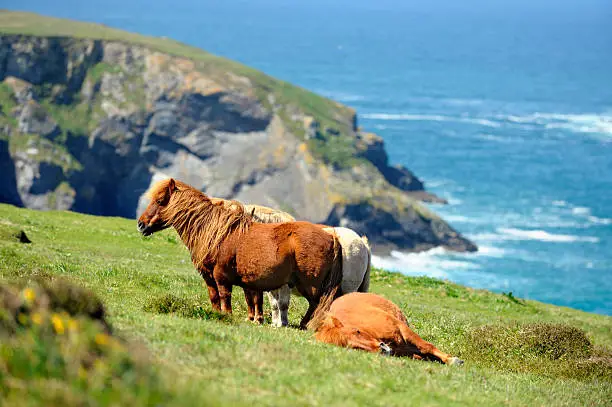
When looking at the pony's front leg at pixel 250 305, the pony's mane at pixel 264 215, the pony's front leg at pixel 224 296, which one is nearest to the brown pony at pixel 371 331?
the pony's front leg at pixel 224 296

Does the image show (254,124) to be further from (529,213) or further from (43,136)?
(529,213)

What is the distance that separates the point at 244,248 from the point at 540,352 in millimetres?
7593

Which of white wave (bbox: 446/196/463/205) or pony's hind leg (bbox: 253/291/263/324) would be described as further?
white wave (bbox: 446/196/463/205)

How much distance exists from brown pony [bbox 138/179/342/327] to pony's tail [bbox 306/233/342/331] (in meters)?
0.02

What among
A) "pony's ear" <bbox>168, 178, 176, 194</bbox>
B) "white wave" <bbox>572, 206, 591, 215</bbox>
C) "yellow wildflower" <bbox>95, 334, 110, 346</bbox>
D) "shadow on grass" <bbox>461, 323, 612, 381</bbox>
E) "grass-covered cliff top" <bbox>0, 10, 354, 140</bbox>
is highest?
"grass-covered cliff top" <bbox>0, 10, 354, 140</bbox>

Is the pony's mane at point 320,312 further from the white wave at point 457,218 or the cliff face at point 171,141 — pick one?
the white wave at point 457,218

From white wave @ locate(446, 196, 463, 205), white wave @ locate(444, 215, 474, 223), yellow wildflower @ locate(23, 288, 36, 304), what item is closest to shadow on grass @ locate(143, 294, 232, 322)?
yellow wildflower @ locate(23, 288, 36, 304)

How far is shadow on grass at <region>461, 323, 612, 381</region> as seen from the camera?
18906 millimetres

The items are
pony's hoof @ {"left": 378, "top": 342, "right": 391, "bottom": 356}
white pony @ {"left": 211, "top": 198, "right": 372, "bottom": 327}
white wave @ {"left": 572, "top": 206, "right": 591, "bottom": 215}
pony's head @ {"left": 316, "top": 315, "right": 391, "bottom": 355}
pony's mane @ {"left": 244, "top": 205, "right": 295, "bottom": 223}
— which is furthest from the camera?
white wave @ {"left": 572, "top": 206, "right": 591, "bottom": 215}

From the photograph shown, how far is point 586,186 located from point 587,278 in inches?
2206

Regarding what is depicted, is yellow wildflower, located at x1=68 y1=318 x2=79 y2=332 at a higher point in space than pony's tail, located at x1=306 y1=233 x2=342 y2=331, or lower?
higher

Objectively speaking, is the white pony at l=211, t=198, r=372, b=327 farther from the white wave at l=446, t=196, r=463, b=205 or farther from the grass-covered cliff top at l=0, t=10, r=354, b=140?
the white wave at l=446, t=196, r=463, b=205

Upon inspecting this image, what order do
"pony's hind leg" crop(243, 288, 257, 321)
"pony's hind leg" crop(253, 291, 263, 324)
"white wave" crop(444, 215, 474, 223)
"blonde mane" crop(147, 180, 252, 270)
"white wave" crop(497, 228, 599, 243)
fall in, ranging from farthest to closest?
1. "white wave" crop(444, 215, 474, 223)
2. "white wave" crop(497, 228, 599, 243)
3. "pony's hind leg" crop(243, 288, 257, 321)
4. "pony's hind leg" crop(253, 291, 263, 324)
5. "blonde mane" crop(147, 180, 252, 270)

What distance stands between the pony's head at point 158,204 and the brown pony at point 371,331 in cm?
430
